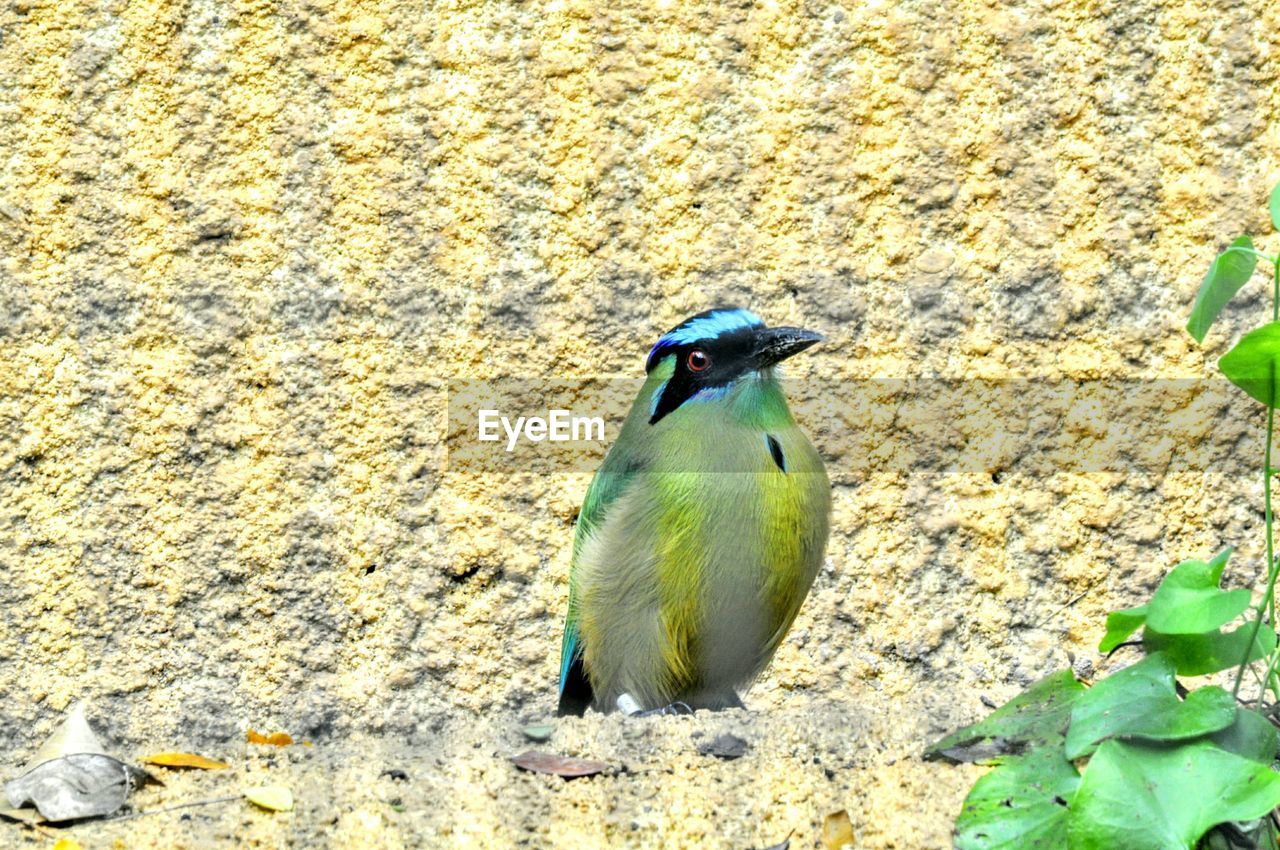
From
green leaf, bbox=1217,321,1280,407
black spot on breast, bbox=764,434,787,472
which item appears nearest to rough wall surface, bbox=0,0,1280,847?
black spot on breast, bbox=764,434,787,472

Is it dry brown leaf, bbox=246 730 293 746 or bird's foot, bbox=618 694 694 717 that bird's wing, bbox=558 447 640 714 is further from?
dry brown leaf, bbox=246 730 293 746

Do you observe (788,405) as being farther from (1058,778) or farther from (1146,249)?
(1058,778)

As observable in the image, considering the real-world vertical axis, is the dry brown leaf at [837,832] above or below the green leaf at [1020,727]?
below

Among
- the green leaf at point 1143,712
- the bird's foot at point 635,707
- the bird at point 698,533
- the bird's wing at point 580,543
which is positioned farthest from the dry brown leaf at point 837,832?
the bird's wing at point 580,543

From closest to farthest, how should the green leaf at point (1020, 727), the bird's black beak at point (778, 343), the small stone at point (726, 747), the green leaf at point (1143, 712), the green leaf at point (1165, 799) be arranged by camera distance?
the green leaf at point (1165, 799)
the green leaf at point (1143, 712)
the green leaf at point (1020, 727)
the small stone at point (726, 747)
the bird's black beak at point (778, 343)

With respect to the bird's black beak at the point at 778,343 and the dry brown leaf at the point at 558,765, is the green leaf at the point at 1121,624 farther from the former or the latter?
the bird's black beak at the point at 778,343

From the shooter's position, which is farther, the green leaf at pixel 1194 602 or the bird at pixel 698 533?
the bird at pixel 698 533

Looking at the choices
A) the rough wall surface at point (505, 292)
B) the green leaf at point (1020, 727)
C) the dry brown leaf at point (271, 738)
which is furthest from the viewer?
the rough wall surface at point (505, 292)
